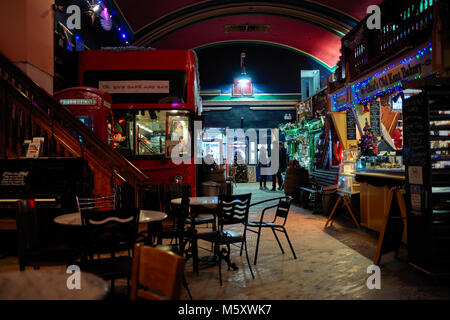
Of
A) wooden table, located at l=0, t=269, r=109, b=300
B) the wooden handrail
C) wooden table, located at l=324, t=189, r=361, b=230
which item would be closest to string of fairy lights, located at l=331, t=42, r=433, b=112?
wooden table, located at l=324, t=189, r=361, b=230

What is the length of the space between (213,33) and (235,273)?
50.2ft

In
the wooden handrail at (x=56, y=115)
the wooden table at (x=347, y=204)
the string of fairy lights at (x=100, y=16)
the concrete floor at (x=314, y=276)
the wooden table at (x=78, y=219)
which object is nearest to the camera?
the wooden table at (x=78, y=219)

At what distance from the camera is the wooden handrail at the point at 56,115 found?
5715 mm

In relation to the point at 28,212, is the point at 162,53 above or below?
above

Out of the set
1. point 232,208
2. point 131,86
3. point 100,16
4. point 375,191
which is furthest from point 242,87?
point 232,208

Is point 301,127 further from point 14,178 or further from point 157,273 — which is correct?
point 157,273

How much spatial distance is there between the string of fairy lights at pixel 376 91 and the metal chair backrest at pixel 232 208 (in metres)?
Result: 3.98

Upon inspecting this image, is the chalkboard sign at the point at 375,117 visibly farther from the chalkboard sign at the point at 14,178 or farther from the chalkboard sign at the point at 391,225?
the chalkboard sign at the point at 14,178

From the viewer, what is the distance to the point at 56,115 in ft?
19.5

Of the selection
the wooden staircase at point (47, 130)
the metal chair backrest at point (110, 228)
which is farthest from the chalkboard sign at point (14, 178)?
the metal chair backrest at point (110, 228)

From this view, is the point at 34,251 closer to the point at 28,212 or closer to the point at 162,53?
the point at 28,212

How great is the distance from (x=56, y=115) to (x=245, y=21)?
42.0ft

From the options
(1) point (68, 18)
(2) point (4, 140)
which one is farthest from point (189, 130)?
(1) point (68, 18)

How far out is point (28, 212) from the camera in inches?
149
